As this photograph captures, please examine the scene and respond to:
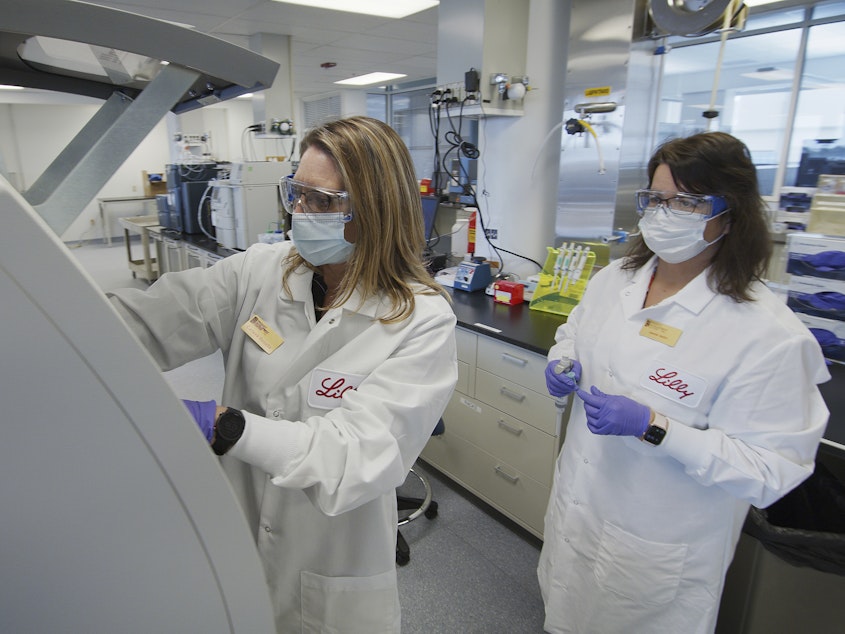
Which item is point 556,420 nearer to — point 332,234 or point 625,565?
point 625,565

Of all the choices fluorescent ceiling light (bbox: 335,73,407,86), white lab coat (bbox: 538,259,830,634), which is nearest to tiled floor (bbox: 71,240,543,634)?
white lab coat (bbox: 538,259,830,634)

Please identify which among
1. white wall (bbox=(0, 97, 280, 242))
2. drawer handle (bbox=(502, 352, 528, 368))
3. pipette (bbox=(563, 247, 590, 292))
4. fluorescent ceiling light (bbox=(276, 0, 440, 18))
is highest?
fluorescent ceiling light (bbox=(276, 0, 440, 18))

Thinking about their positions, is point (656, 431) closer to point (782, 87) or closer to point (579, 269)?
point (579, 269)

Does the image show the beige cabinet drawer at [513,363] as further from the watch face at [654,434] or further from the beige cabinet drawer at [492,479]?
the watch face at [654,434]

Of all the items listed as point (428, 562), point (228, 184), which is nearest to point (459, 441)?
point (428, 562)

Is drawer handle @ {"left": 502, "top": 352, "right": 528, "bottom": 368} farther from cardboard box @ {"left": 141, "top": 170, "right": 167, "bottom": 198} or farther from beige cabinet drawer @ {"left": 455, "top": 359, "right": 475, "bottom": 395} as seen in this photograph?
cardboard box @ {"left": 141, "top": 170, "right": 167, "bottom": 198}

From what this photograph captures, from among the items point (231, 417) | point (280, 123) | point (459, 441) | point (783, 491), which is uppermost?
point (280, 123)

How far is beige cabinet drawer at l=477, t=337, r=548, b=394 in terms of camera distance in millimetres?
1995

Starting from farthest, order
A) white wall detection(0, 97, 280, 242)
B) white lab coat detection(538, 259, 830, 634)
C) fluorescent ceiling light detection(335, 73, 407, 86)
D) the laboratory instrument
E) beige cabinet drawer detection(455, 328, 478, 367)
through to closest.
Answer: white wall detection(0, 97, 280, 242) → fluorescent ceiling light detection(335, 73, 407, 86) → the laboratory instrument → beige cabinet drawer detection(455, 328, 478, 367) → white lab coat detection(538, 259, 830, 634)

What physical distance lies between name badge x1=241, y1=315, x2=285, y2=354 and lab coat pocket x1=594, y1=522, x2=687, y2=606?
3.29 feet

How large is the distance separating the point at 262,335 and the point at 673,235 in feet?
3.37

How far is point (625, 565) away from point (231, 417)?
1.12m

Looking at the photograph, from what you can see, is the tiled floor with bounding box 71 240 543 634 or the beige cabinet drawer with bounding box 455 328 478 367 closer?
the tiled floor with bounding box 71 240 543 634

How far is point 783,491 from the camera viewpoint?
1.09 meters
